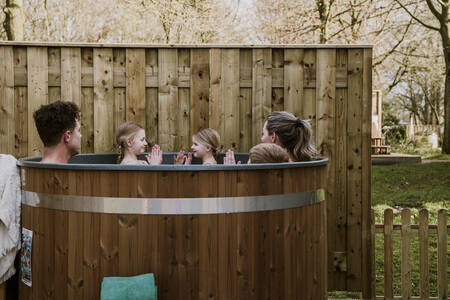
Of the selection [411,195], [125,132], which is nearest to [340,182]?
[125,132]

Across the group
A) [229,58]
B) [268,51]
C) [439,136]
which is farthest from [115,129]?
[439,136]

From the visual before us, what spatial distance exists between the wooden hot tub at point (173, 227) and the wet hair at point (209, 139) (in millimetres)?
1438

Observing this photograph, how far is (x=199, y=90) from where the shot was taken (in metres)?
4.20

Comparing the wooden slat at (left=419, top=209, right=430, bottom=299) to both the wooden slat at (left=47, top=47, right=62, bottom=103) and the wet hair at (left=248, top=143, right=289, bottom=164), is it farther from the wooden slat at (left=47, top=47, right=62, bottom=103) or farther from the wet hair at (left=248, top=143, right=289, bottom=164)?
the wooden slat at (left=47, top=47, right=62, bottom=103)

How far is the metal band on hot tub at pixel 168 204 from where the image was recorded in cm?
233

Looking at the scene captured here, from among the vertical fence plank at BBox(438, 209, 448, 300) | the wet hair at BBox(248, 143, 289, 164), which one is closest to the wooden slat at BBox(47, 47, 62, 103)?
the wet hair at BBox(248, 143, 289, 164)

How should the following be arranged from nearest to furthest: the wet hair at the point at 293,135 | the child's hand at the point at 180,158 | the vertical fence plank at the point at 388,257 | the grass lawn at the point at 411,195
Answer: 1. the wet hair at the point at 293,135
2. the child's hand at the point at 180,158
3. the vertical fence plank at the point at 388,257
4. the grass lawn at the point at 411,195

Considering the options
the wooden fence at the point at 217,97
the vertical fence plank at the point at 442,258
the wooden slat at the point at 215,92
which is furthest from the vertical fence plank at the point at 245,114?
the vertical fence plank at the point at 442,258

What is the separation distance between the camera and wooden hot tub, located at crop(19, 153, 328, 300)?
91.8 inches

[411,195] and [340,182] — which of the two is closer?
[340,182]

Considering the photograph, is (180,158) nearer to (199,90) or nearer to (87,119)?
(199,90)

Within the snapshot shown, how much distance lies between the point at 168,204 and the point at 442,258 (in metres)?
3.12

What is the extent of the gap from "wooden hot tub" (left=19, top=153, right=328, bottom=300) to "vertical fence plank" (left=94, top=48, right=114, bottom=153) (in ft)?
5.48

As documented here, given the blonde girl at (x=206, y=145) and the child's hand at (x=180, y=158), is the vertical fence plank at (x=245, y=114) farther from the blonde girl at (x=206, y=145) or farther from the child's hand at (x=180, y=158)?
the child's hand at (x=180, y=158)
